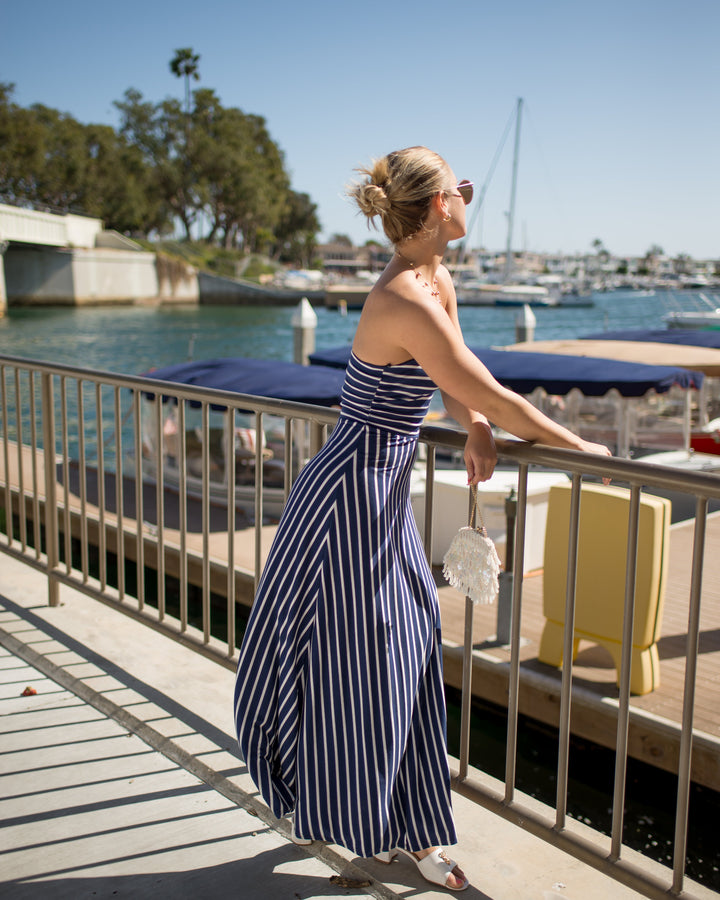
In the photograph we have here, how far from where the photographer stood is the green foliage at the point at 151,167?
65875mm

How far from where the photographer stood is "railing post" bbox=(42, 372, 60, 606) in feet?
12.8

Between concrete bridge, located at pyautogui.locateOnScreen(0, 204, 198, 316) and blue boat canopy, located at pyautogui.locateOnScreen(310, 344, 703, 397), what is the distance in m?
51.4

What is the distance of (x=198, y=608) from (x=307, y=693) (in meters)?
6.56

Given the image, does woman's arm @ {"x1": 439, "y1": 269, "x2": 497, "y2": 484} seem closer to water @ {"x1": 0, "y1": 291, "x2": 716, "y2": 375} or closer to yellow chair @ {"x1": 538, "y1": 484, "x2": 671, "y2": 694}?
yellow chair @ {"x1": 538, "y1": 484, "x2": 671, "y2": 694}

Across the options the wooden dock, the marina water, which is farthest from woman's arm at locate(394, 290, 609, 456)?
the marina water

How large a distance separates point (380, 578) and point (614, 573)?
3.50 meters

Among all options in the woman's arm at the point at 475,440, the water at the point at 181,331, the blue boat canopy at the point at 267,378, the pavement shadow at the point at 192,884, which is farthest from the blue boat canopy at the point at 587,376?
the water at the point at 181,331

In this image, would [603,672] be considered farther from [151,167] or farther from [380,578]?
[151,167]

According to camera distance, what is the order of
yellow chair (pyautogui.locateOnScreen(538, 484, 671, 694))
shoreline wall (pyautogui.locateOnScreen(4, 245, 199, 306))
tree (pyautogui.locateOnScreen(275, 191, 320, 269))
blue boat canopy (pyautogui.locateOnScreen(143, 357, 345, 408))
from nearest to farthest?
yellow chair (pyautogui.locateOnScreen(538, 484, 671, 694)) < blue boat canopy (pyautogui.locateOnScreen(143, 357, 345, 408)) < shoreline wall (pyautogui.locateOnScreen(4, 245, 199, 306)) < tree (pyautogui.locateOnScreen(275, 191, 320, 269))

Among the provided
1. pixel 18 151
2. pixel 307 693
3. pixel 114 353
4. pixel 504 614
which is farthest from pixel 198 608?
pixel 18 151

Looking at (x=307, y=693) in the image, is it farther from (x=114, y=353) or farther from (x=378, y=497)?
(x=114, y=353)

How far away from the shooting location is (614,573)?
17.1ft

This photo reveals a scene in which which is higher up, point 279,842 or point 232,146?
point 232,146

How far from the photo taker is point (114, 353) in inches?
1581
